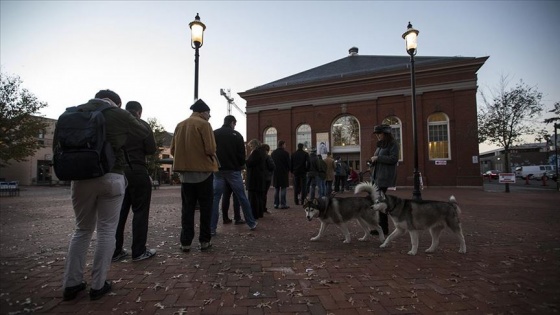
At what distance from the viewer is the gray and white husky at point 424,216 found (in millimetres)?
4238

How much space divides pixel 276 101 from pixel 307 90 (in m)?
3.29

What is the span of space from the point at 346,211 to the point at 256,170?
2.83 meters

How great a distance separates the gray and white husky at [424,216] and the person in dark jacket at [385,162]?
0.83m

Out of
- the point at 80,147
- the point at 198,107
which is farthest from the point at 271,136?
the point at 80,147

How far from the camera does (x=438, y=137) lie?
73.8 feet

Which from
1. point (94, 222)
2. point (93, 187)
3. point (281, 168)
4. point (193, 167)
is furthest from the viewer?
point (281, 168)

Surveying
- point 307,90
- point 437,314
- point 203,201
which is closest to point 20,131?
point 307,90

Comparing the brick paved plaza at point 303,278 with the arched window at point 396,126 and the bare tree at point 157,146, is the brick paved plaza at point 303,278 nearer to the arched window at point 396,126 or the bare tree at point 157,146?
the arched window at point 396,126

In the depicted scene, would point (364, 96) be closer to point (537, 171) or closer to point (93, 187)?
point (93, 187)

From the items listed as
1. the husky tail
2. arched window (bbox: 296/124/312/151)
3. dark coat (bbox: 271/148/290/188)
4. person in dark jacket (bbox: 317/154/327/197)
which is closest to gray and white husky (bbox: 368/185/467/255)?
the husky tail

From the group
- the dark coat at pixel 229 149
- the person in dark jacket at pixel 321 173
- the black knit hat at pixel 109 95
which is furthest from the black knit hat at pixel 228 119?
the person in dark jacket at pixel 321 173

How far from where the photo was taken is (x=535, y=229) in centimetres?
596

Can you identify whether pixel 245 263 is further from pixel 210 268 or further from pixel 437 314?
pixel 437 314

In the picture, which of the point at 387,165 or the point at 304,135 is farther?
the point at 304,135
